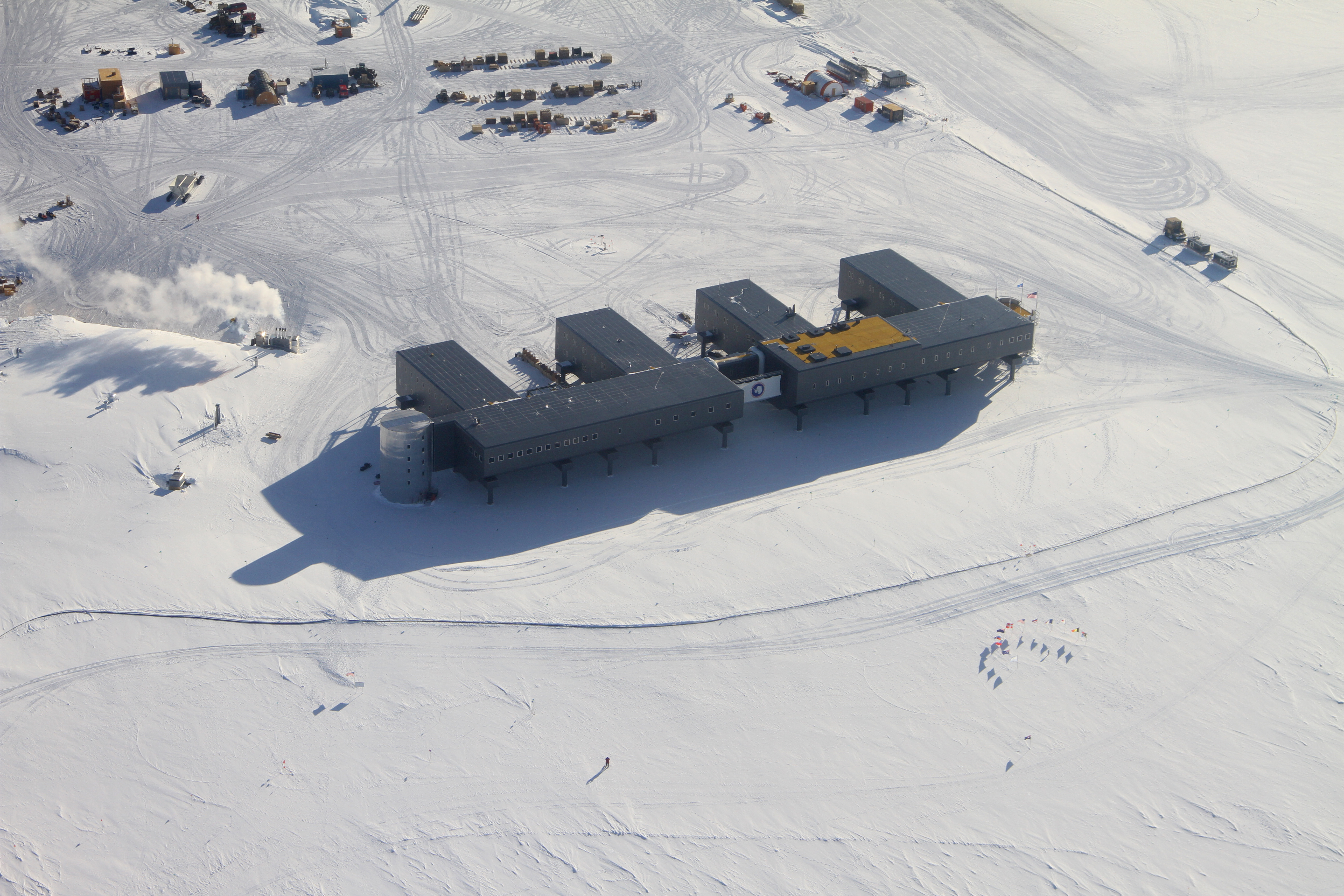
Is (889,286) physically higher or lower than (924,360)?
higher

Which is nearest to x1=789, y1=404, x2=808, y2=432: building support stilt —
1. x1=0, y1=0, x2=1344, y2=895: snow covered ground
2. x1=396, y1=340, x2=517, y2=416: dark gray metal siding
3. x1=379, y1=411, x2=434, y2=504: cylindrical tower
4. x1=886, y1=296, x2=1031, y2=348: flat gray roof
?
x1=0, y1=0, x2=1344, y2=895: snow covered ground

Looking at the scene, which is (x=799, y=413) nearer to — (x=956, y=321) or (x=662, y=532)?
(x=956, y=321)

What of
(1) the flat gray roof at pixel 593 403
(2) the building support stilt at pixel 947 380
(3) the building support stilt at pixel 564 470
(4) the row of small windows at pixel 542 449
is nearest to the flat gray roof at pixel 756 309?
(1) the flat gray roof at pixel 593 403

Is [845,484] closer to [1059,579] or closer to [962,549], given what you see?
[962,549]

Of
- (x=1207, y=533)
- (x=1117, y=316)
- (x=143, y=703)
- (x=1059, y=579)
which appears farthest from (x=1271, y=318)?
(x=143, y=703)

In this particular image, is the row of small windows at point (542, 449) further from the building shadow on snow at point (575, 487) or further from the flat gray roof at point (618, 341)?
the flat gray roof at point (618, 341)

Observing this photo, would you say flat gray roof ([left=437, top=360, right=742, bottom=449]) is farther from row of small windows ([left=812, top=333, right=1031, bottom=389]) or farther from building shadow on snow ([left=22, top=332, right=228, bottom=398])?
building shadow on snow ([left=22, top=332, right=228, bottom=398])

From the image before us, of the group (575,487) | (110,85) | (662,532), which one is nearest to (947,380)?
(662,532)
